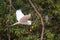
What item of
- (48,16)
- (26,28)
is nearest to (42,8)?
(48,16)

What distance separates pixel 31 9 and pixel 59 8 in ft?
0.75

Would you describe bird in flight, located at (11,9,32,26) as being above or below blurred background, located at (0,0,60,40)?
below

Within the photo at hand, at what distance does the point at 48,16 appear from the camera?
98.0 inches

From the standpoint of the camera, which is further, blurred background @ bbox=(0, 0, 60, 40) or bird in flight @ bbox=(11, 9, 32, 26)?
blurred background @ bbox=(0, 0, 60, 40)

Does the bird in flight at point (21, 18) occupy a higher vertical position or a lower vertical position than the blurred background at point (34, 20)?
lower

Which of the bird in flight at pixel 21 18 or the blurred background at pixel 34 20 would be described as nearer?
the bird in flight at pixel 21 18

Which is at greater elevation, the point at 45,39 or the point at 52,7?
the point at 52,7

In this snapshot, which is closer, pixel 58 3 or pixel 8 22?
pixel 8 22

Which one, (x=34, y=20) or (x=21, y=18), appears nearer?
(x=21, y=18)

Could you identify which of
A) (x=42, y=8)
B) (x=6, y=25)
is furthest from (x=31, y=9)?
(x=6, y=25)

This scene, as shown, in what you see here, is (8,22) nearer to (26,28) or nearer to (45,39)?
Answer: (26,28)

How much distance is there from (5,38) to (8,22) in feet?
0.57

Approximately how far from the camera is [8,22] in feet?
7.73

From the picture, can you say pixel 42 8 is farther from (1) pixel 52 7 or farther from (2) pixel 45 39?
(2) pixel 45 39
